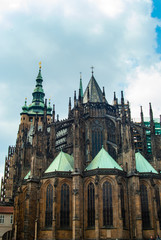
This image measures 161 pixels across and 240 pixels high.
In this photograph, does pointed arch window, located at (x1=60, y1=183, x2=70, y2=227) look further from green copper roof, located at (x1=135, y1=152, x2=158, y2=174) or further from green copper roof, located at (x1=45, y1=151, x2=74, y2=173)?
green copper roof, located at (x1=135, y1=152, x2=158, y2=174)

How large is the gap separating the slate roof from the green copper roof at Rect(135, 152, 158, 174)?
1436cm

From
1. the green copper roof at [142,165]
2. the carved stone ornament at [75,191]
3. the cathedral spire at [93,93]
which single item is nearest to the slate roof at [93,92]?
the cathedral spire at [93,93]

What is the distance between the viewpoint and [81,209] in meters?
36.1

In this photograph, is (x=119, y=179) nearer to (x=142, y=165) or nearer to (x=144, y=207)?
(x=144, y=207)

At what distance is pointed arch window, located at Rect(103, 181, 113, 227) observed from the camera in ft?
115

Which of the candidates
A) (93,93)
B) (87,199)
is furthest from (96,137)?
(87,199)

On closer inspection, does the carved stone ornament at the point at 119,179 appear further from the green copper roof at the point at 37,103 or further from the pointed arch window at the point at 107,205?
the green copper roof at the point at 37,103

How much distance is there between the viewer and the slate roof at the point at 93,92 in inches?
2071

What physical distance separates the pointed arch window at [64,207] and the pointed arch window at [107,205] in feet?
15.3

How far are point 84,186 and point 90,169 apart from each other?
238 centimetres

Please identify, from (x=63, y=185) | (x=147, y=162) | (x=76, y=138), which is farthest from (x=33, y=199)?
(x=147, y=162)

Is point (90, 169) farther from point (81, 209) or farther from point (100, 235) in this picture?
point (100, 235)

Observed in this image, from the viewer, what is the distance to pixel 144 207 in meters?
37.8

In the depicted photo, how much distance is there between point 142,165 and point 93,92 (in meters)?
18.2
